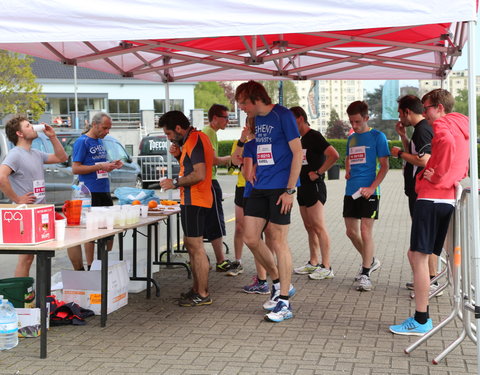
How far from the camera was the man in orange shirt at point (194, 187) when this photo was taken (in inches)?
259

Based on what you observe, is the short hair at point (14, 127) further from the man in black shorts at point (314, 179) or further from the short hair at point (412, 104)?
the short hair at point (412, 104)

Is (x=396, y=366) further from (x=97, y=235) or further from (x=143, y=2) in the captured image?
(x=143, y=2)

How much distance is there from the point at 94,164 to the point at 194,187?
67.3 inches

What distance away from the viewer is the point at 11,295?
5801mm

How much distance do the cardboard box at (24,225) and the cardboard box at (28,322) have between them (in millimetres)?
745

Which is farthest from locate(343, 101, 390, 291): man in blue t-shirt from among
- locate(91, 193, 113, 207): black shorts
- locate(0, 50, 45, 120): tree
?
locate(0, 50, 45, 120): tree

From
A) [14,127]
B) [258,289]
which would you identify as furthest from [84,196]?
[258,289]

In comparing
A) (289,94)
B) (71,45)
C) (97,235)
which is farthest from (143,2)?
(289,94)

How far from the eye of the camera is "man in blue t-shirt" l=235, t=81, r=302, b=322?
6.03 metres

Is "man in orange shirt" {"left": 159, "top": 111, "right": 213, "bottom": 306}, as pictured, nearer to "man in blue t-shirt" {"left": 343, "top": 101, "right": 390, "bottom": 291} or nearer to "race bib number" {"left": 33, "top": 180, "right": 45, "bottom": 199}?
"race bib number" {"left": 33, "top": 180, "right": 45, "bottom": 199}

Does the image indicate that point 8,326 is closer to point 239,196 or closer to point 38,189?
point 38,189

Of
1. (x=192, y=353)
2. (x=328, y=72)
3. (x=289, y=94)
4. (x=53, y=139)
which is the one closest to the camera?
(x=192, y=353)

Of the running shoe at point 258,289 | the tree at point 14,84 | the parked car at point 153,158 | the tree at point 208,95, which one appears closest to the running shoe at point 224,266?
the running shoe at point 258,289

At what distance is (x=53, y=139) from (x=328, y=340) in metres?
3.35
